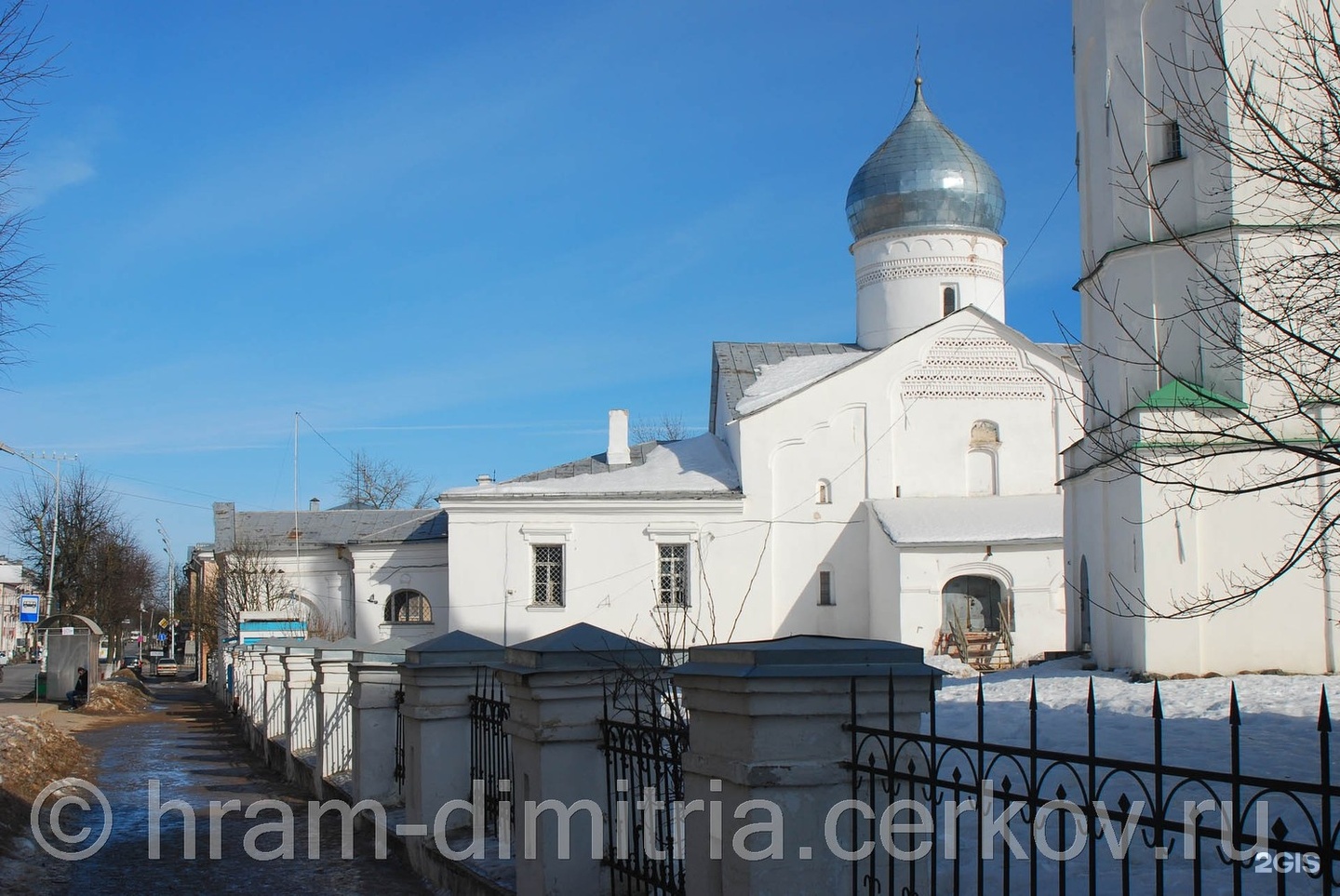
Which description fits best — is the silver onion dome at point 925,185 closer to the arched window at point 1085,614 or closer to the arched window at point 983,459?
the arched window at point 983,459

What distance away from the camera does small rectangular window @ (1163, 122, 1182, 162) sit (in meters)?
16.0

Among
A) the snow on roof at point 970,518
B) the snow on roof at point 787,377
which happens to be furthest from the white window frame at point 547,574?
the snow on roof at point 970,518

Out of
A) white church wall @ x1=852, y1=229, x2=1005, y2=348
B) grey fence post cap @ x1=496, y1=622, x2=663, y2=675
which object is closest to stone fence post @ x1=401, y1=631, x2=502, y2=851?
grey fence post cap @ x1=496, y1=622, x2=663, y2=675

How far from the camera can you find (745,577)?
3238cm

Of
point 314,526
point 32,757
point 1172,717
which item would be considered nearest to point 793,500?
point 314,526

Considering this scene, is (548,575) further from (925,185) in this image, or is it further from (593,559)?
(925,185)

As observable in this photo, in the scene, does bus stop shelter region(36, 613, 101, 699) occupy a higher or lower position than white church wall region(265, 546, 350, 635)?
lower

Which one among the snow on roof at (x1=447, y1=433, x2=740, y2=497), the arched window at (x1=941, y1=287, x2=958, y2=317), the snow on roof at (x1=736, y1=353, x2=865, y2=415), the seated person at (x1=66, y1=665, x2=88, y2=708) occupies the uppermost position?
the arched window at (x1=941, y1=287, x2=958, y2=317)

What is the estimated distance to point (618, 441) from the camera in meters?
35.2

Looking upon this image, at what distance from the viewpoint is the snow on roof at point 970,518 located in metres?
28.7

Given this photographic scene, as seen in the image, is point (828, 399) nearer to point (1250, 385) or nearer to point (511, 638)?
point (511, 638)

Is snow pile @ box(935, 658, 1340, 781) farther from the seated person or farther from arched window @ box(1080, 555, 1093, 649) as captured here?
the seated person

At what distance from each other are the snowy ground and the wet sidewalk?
365 centimetres

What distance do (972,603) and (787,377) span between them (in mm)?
9275
